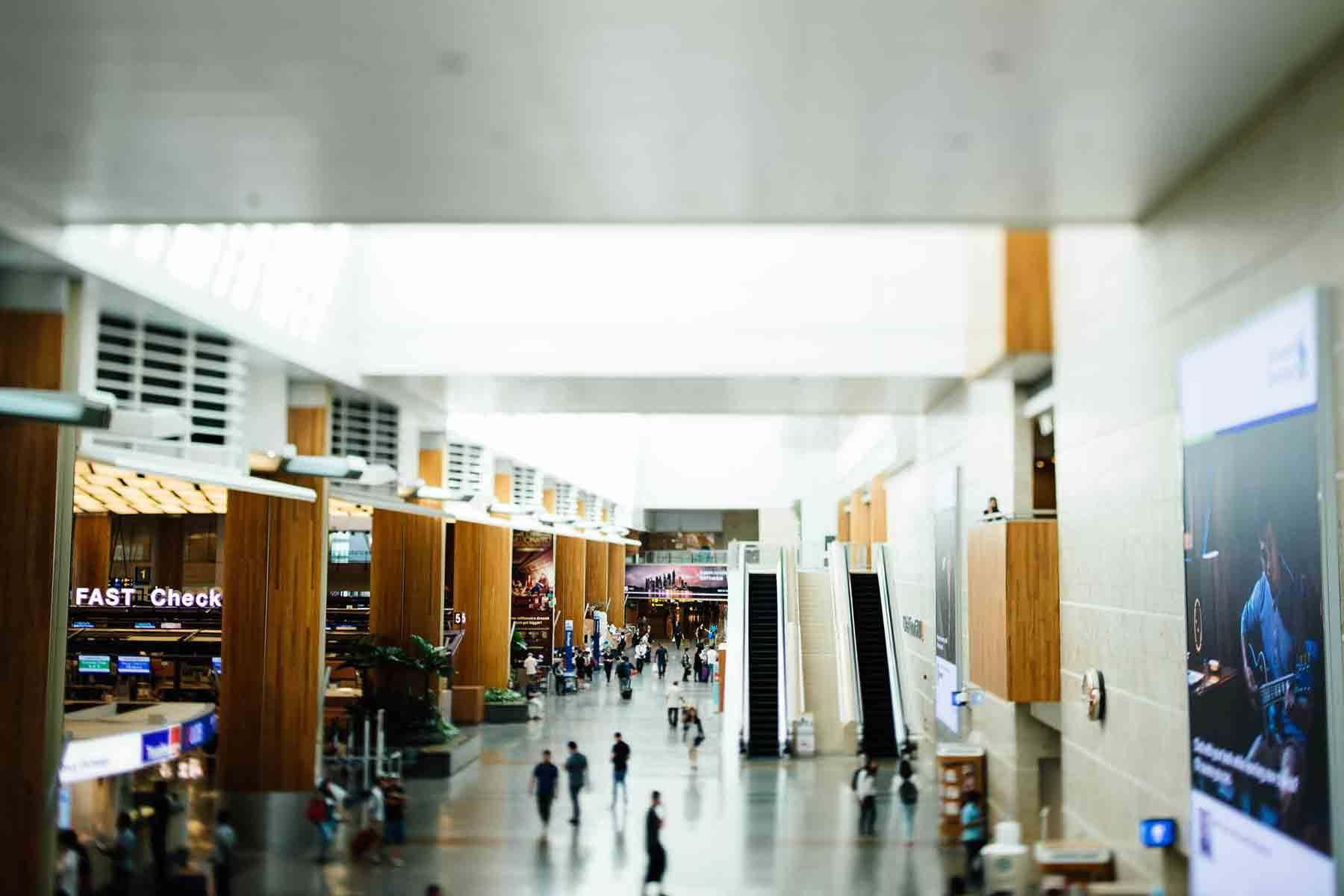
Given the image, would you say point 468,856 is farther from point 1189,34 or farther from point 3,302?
point 1189,34

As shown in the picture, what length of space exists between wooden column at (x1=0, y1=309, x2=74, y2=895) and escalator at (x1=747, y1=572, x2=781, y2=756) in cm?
1248

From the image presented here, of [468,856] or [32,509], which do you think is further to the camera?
[468,856]

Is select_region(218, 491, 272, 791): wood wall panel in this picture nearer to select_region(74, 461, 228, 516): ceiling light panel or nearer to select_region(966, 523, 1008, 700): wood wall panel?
select_region(74, 461, 228, 516): ceiling light panel

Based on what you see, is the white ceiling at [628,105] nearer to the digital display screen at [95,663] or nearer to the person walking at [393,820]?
the person walking at [393,820]

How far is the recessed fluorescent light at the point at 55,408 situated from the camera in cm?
738

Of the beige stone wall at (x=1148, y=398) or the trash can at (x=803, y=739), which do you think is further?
the trash can at (x=803, y=739)

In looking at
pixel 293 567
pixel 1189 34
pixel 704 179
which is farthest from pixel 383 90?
pixel 293 567

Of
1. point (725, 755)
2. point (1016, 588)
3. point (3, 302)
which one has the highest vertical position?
point (3, 302)

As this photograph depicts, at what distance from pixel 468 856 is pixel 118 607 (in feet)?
50.1

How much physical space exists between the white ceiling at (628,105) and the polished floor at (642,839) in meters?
5.92

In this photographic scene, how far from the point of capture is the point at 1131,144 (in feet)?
25.2

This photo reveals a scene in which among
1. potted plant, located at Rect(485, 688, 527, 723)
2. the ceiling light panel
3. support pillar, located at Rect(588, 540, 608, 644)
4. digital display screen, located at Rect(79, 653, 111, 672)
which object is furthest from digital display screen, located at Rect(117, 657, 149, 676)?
support pillar, located at Rect(588, 540, 608, 644)

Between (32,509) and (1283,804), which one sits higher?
(32,509)

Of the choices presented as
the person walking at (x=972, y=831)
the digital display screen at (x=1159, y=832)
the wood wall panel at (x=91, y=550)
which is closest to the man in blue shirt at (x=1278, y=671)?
the digital display screen at (x=1159, y=832)
